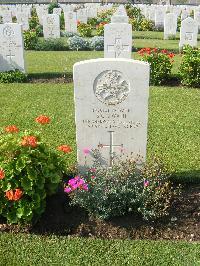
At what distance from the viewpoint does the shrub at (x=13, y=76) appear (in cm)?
1096

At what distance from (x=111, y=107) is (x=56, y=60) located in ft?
33.5

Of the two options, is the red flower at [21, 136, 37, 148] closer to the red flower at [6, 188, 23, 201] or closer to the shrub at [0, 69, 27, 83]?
the red flower at [6, 188, 23, 201]

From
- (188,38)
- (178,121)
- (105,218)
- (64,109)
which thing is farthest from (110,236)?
(188,38)

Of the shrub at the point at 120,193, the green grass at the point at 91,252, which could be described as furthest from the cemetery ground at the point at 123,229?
the shrub at the point at 120,193

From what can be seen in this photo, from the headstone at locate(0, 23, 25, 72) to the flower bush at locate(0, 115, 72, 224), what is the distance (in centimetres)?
717

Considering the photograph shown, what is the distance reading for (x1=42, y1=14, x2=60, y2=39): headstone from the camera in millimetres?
19250

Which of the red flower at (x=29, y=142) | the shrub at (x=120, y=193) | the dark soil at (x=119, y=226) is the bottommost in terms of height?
the dark soil at (x=119, y=226)

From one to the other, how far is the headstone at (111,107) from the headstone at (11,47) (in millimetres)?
6941

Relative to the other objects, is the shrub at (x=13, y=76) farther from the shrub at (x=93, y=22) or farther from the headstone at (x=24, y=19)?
the shrub at (x=93, y=22)

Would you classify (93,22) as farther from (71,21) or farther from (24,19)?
(24,19)

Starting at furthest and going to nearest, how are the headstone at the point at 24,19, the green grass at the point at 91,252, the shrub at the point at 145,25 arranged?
the shrub at the point at 145,25
the headstone at the point at 24,19
the green grass at the point at 91,252

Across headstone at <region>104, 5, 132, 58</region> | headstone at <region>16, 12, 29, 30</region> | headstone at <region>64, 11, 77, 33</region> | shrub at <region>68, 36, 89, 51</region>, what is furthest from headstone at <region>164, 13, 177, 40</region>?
headstone at <region>104, 5, 132, 58</region>

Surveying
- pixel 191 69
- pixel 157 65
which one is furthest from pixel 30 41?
pixel 191 69

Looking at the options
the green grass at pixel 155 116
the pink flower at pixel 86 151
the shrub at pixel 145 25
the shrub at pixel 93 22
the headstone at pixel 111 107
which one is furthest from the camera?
the shrub at pixel 93 22
